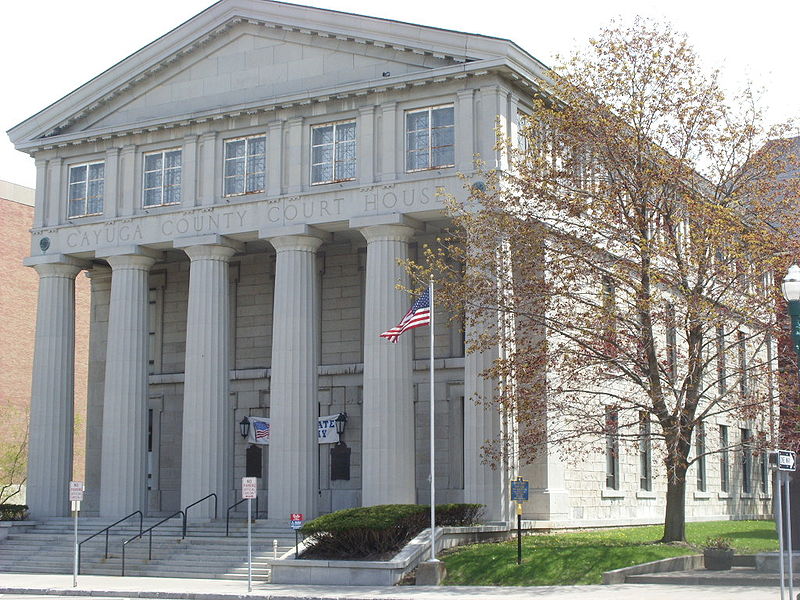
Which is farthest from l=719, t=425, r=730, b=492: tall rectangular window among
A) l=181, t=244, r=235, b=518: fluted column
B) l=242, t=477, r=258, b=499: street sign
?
l=242, t=477, r=258, b=499: street sign

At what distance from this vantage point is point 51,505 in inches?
1577

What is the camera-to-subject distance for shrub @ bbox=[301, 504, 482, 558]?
1151 inches

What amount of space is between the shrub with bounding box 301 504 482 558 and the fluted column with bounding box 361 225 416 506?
374 centimetres

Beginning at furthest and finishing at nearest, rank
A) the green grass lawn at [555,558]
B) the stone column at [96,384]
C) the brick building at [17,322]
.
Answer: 1. the brick building at [17,322]
2. the stone column at [96,384]
3. the green grass lawn at [555,558]

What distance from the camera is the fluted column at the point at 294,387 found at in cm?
3606

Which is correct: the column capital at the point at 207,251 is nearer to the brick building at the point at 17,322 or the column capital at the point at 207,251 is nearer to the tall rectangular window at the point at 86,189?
the tall rectangular window at the point at 86,189

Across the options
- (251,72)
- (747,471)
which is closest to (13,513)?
(251,72)

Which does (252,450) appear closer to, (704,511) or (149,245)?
(149,245)

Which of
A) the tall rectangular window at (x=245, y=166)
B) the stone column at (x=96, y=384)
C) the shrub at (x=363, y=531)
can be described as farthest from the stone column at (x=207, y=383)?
the shrub at (x=363, y=531)

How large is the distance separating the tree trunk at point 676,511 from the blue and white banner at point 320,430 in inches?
512

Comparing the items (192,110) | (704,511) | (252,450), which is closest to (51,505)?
(252,450)

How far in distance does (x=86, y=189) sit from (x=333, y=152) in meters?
10.0

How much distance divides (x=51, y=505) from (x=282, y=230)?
41.2 feet

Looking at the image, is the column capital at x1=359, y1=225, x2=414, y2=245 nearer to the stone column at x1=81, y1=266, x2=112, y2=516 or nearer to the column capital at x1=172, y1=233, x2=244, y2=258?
the column capital at x1=172, y1=233, x2=244, y2=258
